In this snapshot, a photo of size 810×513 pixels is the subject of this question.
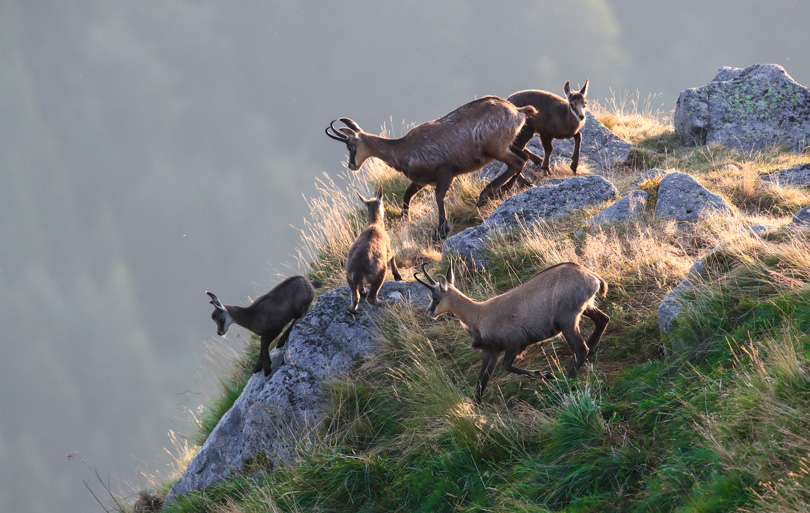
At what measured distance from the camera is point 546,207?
32.6 ft

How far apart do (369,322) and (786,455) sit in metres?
4.93

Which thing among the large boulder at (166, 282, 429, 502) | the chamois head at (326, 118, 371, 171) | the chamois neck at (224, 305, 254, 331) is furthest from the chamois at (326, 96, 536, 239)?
the chamois neck at (224, 305, 254, 331)

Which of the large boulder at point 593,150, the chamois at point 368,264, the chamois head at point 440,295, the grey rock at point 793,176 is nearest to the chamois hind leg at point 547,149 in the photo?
the large boulder at point 593,150

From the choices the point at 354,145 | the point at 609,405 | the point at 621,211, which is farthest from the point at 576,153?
the point at 609,405

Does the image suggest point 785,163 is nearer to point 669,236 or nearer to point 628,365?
point 669,236

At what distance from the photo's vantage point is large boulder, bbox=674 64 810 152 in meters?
13.4

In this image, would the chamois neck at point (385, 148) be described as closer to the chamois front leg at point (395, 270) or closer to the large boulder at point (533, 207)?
the large boulder at point (533, 207)

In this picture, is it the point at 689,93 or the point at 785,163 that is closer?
the point at 785,163

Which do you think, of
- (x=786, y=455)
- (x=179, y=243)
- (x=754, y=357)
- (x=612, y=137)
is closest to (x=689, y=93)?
(x=612, y=137)

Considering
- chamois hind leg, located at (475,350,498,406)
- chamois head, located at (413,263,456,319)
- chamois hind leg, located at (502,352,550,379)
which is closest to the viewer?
chamois hind leg, located at (502,352,550,379)

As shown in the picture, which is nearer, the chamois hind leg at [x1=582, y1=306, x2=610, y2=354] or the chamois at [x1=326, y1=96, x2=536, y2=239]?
the chamois hind leg at [x1=582, y1=306, x2=610, y2=354]

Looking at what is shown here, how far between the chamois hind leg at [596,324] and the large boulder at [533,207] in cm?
300

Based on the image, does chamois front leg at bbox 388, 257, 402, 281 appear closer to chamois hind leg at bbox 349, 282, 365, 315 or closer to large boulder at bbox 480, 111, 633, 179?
chamois hind leg at bbox 349, 282, 365, 315

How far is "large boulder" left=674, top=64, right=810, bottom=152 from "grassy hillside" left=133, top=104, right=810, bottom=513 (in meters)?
4.32
